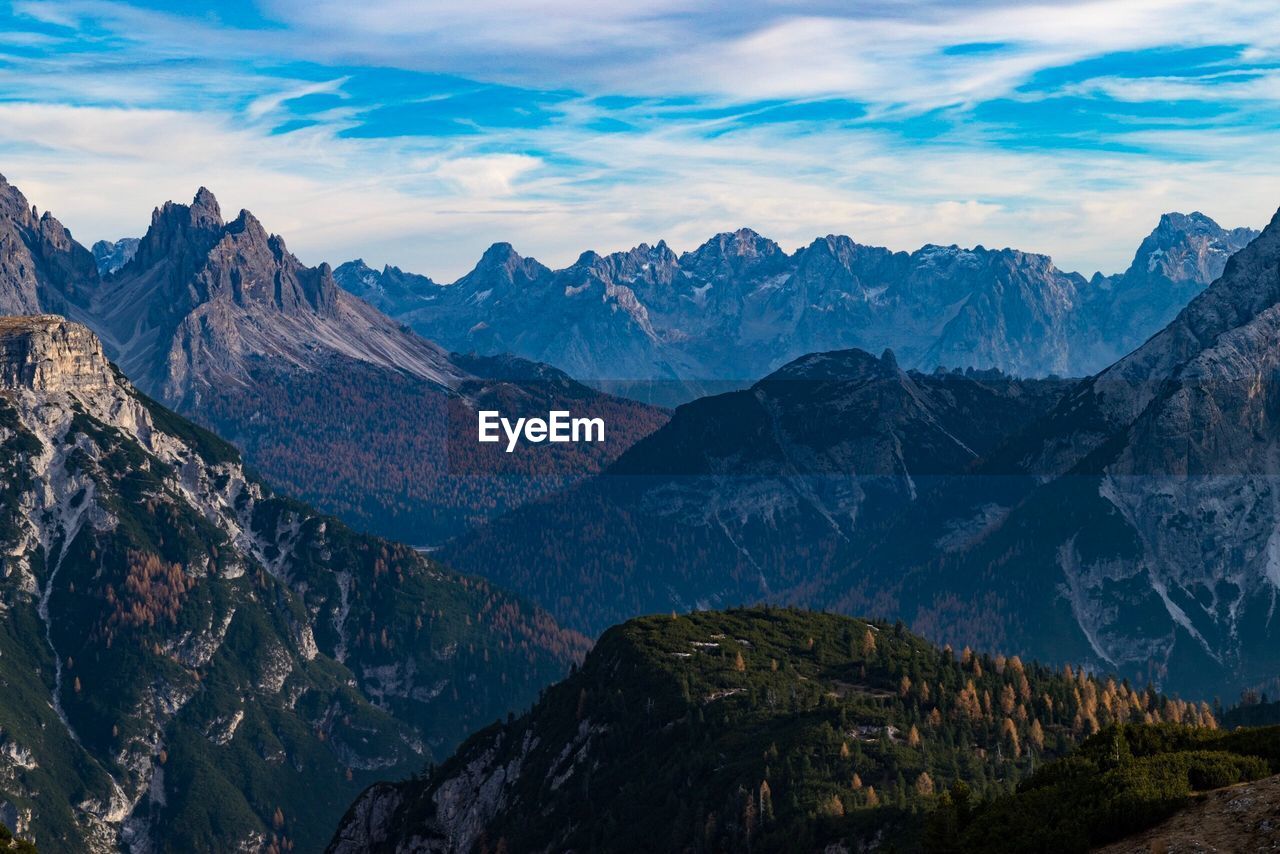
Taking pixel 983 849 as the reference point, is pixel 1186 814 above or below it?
above

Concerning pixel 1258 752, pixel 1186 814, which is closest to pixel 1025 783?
pixel 1258 752

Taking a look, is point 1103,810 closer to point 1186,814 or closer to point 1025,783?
point 1186,814

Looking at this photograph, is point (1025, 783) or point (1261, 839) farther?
point (1025, 783)

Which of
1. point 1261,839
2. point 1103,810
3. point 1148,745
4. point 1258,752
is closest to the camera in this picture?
point 1261,839

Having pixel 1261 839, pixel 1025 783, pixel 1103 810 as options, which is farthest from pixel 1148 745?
pixel 1261 839

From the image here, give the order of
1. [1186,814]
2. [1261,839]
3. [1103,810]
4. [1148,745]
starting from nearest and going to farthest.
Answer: [1261,839], [1186,814], [1103,810], [1148,745]

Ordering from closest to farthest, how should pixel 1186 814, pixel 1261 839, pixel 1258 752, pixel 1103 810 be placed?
pixel 1261 839
pixel 1186 814
pixel 1103 810
pixel 1258 752

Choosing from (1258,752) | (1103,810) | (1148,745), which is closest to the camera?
(1103,810)

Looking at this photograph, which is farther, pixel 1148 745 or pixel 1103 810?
pixel 1148 745

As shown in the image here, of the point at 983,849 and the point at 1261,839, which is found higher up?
the point at 1261,839
